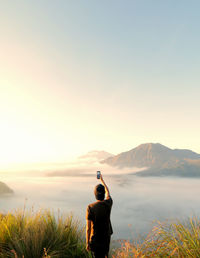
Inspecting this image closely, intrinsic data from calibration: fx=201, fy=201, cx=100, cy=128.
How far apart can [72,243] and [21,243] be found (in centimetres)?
150

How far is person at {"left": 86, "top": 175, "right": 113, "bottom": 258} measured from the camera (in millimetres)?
4121

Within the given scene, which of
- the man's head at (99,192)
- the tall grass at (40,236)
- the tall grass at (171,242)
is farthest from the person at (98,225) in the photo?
the tall grass at (40,236)

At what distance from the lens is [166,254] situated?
4277 millimetres

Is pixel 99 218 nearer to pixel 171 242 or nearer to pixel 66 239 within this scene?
pixel 171 242

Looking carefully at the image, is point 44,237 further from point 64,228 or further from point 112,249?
point 112,249

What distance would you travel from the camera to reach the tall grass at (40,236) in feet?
17.3

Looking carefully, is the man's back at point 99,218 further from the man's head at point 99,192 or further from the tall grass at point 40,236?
the tall grass at point 40,236

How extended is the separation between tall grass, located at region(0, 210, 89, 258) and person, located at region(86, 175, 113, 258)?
4.57 ft

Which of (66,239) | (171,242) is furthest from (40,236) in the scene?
(171,242)

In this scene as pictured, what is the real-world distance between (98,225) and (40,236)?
7.63 ft

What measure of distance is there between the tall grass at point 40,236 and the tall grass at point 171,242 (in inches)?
77.2

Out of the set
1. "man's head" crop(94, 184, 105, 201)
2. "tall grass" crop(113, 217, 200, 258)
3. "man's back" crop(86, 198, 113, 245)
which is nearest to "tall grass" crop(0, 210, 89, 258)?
"man's back" crop(86, 198, 113, 245)

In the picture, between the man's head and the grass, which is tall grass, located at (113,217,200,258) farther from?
the man's head

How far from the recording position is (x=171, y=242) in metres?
4.38
